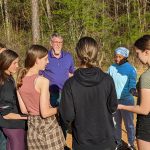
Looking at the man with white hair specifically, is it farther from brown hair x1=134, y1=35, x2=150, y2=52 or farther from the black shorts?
brown hair x1=134, y1=35, x2=150, y2=52

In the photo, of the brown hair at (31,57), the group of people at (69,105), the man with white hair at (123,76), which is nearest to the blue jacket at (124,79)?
the man with white hair at (123,76)

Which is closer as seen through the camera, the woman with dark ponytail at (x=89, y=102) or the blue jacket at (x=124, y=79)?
the woman with dark ponytail at (x=89, y=102)

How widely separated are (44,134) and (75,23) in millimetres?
16630

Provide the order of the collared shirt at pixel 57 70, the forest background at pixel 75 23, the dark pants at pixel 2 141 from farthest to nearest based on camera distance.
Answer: the forest background at pixel 75 23
the collared shirt at pixel 57 70
the dark pants at pixel 2 141

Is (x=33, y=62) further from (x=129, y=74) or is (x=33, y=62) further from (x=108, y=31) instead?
(x=108, y=31)

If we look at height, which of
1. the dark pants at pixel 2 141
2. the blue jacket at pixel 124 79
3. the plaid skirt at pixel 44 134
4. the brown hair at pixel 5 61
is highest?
the brown hair at pixel 5 61

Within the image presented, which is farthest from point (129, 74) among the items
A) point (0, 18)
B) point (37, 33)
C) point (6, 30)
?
point (0, 18)

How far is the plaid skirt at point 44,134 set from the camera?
3756mm

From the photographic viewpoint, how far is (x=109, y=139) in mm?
3523

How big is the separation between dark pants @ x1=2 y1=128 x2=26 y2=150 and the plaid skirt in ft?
1.05

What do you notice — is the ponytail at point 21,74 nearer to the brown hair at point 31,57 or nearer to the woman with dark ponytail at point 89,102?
the brown hair at point 31,57

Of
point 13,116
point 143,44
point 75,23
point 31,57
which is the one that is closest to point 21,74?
point 31,57

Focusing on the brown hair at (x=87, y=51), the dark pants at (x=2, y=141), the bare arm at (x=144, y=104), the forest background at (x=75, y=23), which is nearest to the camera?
the brown hair at (x=87, y=51)

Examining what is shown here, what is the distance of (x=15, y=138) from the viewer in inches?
162
